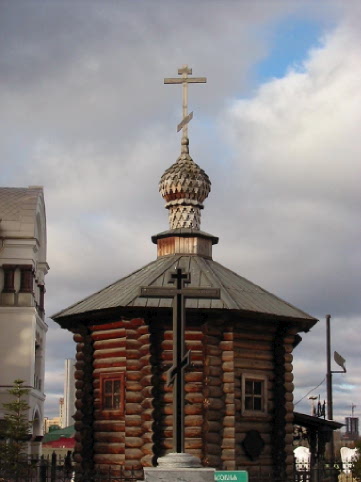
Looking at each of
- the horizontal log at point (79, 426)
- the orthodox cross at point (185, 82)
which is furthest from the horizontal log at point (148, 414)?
the orthodox cross at point (185, 82)

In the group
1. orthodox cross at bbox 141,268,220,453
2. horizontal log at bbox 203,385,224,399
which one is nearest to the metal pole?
horizontal log at bbox 203,385,224,399

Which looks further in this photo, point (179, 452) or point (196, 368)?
point (196, 368)

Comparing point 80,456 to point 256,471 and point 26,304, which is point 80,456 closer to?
point 256,471

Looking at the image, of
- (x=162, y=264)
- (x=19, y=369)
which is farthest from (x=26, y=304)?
(x=162, y=264)

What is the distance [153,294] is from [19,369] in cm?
2382

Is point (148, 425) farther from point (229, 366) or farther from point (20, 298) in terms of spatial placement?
point (20, 298)

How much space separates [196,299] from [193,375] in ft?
6.16

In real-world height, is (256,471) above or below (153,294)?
below

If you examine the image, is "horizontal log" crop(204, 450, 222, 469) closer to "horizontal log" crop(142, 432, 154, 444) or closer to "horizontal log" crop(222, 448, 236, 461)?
"horizontal log" crop(222, 448, 236, 461)

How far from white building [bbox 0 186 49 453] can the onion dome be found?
45.3ft

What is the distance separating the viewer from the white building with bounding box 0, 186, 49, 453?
124ft

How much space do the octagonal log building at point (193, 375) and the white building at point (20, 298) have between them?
45.9ft

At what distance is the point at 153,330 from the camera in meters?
22.1

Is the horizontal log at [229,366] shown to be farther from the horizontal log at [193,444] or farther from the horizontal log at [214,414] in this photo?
the horizontal log at [193,444]
